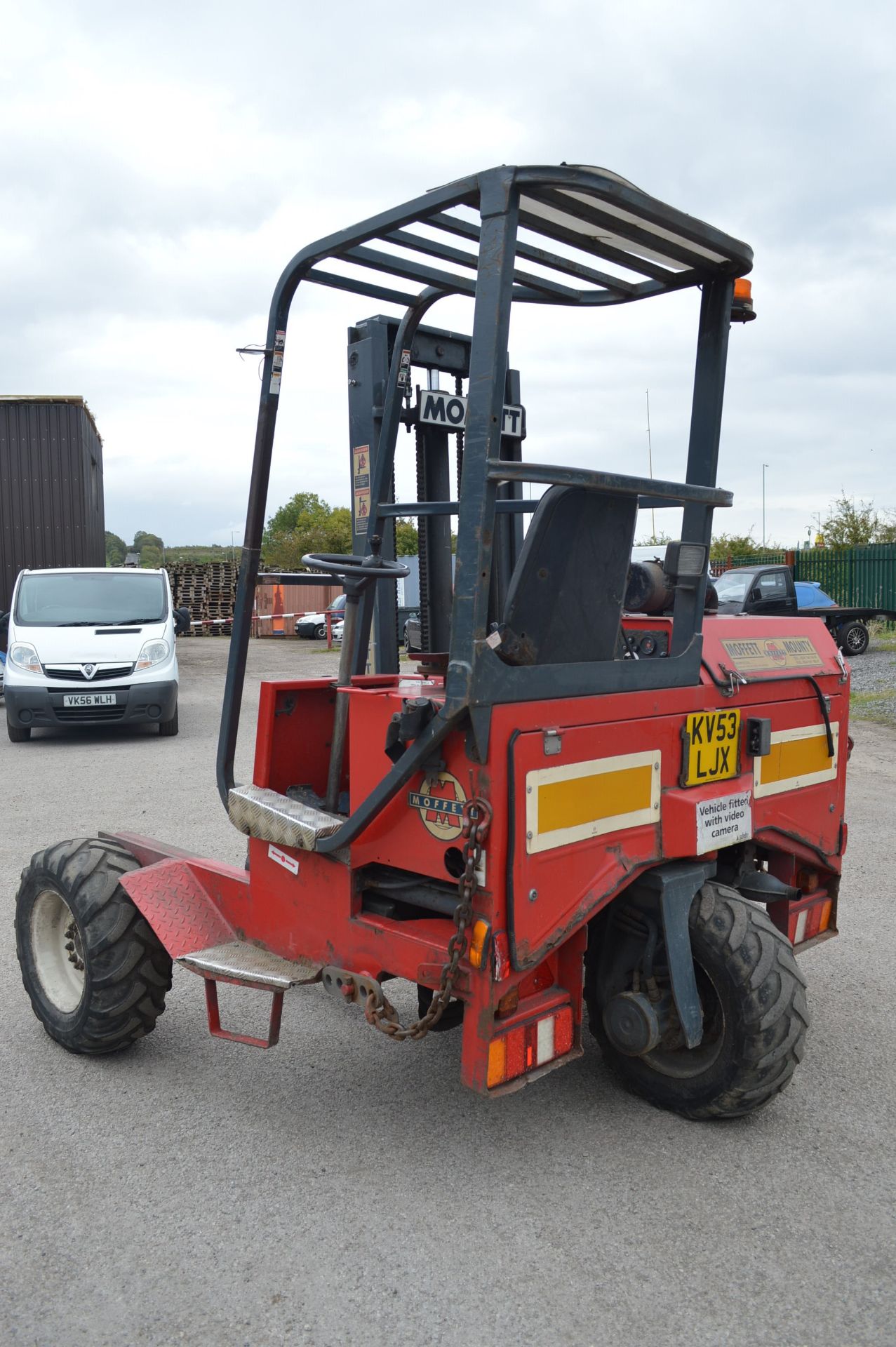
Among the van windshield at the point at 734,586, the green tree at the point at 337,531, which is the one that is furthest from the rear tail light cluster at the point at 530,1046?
the green tree at the point at 337,531

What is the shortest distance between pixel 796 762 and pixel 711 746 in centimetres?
56

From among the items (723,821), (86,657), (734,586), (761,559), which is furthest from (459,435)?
(761,559)

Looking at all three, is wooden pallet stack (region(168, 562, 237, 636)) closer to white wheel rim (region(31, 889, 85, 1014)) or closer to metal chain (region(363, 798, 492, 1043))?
white wheel rim (region(31, 889, 85, 1014))

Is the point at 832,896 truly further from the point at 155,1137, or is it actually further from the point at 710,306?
the point at 155,1137

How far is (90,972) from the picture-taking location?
3.60m

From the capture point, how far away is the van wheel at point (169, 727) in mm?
11422

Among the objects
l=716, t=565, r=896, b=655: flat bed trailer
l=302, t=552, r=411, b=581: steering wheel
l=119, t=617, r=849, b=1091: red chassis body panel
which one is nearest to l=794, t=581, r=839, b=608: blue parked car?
l=716, t=565, r=896, b=655: flat bed trailer

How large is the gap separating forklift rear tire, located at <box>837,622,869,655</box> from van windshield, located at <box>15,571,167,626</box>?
42.4 feet

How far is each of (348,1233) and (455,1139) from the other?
21.8 inches

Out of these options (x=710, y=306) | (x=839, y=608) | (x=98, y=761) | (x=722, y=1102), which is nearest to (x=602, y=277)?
A: (x=710, y=306)

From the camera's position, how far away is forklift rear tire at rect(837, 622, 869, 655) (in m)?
19.7

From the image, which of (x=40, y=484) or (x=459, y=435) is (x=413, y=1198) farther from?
(x=40, y=484)

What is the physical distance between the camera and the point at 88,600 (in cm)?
1174

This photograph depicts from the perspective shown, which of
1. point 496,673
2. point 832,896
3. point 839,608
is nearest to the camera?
point 496,673
